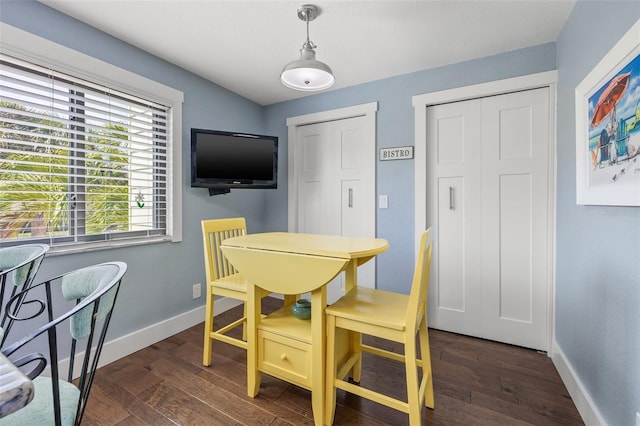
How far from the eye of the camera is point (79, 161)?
1841mm

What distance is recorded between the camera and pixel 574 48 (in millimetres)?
1631

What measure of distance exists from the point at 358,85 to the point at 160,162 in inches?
74.1

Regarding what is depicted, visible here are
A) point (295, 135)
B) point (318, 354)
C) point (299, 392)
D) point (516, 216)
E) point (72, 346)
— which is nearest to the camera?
point (72, 346)

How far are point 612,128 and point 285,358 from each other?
183cm

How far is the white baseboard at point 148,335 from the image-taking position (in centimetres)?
193

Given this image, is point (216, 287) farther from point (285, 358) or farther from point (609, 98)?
point (609, 98)

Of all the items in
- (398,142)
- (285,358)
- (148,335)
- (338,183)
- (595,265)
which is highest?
(398,142)

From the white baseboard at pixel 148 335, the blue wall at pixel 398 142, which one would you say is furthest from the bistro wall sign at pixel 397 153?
the white baseboard at pixel 148 335

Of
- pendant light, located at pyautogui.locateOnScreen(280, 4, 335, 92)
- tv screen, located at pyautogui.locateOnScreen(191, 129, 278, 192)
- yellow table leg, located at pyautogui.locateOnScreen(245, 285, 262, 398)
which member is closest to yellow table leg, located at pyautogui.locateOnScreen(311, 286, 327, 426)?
yellow table leg, located at pyautogui.locateOnScreen(245, 285, 262, 398)

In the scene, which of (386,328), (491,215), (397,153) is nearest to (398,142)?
(397,153)

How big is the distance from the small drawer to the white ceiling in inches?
Result: 73.8

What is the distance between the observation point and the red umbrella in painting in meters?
1.10

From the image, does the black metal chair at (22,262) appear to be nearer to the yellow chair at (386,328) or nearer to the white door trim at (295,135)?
the yellow chair at (386,328)

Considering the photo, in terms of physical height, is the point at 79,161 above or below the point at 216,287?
above
